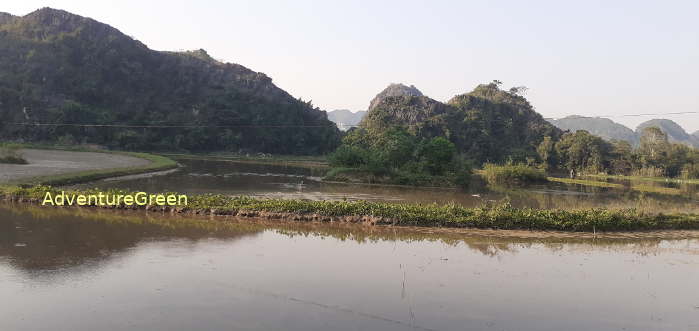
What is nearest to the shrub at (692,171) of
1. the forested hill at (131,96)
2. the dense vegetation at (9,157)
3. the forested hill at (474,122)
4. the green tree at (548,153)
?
the green tree at (548,153)

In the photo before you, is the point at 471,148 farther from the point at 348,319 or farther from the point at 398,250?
the point at 348,319

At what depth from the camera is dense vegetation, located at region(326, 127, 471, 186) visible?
1361 inches

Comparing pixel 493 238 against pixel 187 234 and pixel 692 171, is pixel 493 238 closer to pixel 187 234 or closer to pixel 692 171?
pixel 187 234

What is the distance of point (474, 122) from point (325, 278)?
74.2 m

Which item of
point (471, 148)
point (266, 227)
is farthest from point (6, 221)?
point (471, 148)

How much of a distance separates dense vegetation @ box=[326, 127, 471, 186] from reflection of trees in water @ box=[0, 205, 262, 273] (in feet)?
66.0

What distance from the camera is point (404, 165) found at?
1425 inches

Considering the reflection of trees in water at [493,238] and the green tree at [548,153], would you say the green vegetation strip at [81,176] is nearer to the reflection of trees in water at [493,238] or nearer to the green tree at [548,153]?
the reflection of trees in water at [493,238]

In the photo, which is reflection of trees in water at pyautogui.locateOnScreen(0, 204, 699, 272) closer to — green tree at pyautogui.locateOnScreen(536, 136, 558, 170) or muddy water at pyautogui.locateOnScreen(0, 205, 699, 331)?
muddy water at pyautogui.locateOnScreen(0, 205, 699, 331)

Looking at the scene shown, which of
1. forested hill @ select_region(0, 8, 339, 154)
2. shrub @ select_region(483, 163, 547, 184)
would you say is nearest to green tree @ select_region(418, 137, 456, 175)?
shrub @ select_region(483, 163, 547, 184)

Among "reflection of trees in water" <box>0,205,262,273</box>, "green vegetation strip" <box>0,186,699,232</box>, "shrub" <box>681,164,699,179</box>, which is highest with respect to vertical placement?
"shrub" <box>681,164,699,179</box>

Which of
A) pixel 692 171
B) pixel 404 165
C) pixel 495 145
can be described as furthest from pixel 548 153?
pixel 404 165

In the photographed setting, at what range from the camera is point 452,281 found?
34.3ft

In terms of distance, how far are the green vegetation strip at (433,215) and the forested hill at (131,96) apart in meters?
53.0
